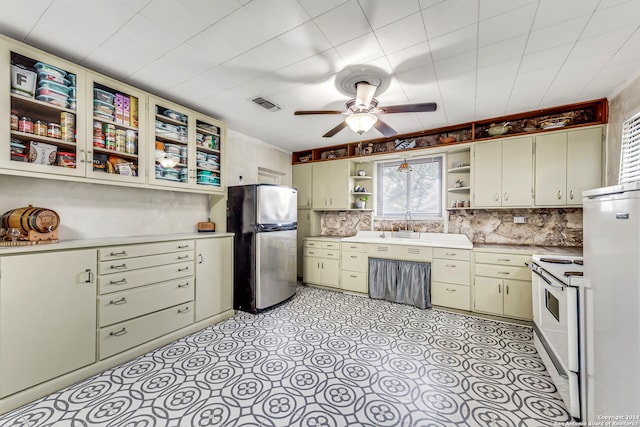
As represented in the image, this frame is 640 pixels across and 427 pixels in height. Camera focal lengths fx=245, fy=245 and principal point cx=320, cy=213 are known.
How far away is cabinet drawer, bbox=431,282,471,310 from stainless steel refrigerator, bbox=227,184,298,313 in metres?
2.13

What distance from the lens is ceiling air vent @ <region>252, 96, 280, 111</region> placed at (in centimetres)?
279

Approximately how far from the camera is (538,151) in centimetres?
312

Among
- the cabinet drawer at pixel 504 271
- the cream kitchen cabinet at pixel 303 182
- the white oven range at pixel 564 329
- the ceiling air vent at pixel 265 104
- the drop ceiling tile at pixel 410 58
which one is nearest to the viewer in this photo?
the white oven range at pixel 564 329

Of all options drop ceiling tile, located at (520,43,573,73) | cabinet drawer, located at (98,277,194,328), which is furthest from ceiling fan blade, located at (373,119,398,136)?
cabinet drawer, located at (98,277,194,328)

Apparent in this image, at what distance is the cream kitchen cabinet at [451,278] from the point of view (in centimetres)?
323

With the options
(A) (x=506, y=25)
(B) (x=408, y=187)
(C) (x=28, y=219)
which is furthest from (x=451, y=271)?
(C) (x=28, y=219)

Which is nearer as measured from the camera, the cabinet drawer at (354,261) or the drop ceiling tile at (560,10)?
the drop ceiling tile at (560,10)

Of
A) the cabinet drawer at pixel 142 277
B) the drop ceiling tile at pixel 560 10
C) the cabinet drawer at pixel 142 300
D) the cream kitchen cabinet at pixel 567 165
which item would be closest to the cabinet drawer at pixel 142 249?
the cabinet drawer at pixel 142 277

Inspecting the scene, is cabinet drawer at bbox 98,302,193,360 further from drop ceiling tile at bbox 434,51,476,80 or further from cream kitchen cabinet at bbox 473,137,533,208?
cream kitchen cabinet at bbox 473,137,533,208

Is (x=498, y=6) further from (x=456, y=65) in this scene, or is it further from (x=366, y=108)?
(x=366, y=108)

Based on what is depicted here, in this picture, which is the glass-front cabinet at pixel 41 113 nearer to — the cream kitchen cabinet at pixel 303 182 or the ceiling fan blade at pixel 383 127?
the ceiling fan blade at pixel 383 127

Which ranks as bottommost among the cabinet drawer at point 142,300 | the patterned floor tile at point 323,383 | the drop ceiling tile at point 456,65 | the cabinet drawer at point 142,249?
the patterned floor tile at point 323,383

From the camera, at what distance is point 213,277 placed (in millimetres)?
3008

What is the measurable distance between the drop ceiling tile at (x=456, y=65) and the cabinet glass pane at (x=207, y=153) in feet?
8.82
